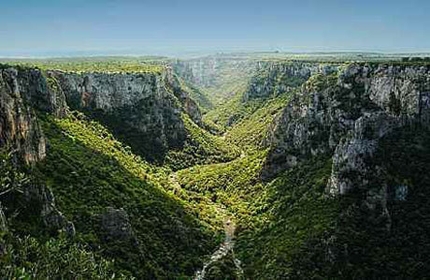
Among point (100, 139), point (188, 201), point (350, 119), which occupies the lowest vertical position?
point (188, 201)

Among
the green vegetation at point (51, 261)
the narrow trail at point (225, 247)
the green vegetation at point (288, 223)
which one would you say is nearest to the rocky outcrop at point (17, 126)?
the narrow trail at point (225, 247)

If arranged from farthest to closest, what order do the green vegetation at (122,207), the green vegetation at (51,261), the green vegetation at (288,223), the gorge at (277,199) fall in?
the green vegetation at (288,223) < the green vegetation at (122,207) < the gorge at (277,199) < the green vegetation at (51,261)

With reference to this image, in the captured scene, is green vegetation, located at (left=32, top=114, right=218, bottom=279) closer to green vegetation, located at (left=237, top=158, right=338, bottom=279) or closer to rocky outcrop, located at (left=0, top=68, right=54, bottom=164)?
rocky outcrop, located at (left=0, top=68, right=54, bottom=164)

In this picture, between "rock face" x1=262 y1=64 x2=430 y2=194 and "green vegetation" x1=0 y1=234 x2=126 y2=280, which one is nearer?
"green vegetation" x1=0 y1=234 x2=126 y2=280

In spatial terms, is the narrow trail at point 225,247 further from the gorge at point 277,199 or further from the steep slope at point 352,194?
the steep slope at point 352,194

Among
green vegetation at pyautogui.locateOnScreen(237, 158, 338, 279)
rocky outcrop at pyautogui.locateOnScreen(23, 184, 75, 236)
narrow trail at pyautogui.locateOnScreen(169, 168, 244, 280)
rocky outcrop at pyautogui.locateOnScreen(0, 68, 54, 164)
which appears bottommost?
narrow trail at pyautogui.locateOnScreen(169, 168, 244, 280)

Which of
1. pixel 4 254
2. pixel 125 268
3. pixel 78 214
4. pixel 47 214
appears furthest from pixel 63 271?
pixel 78 214

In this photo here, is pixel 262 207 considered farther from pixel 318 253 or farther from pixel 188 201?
pixel 318 253

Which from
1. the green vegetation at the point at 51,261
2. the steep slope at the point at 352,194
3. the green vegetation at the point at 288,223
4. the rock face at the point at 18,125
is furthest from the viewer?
the green vegetation at the point at 288,223

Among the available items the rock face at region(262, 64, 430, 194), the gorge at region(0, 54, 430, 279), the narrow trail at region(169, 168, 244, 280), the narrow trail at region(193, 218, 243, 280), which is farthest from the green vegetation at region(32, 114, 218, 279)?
the rock face at region(262, 64, 430, 194)
